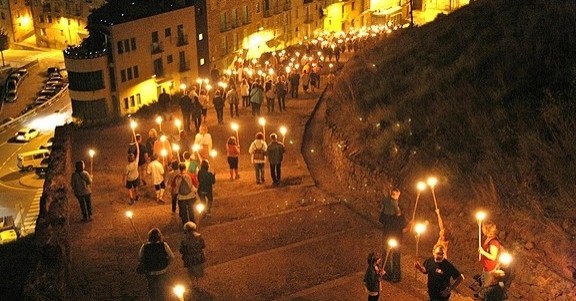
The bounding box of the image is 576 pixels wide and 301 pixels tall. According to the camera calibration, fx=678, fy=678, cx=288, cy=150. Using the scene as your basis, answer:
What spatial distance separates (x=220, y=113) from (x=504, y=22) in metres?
11.1

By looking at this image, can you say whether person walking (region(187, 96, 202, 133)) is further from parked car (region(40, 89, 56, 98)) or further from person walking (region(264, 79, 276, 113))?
parked car (region(40, 89, 56, 98))

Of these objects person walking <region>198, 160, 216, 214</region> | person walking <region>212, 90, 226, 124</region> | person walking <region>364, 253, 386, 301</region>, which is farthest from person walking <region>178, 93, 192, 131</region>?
person walking <region>364, 253, 386, 301</region>

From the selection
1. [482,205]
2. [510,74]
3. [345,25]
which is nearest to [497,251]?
[482,205]

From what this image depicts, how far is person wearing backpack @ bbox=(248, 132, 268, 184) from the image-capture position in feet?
62.4

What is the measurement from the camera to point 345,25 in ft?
268

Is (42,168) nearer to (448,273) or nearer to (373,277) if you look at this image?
(373,277)

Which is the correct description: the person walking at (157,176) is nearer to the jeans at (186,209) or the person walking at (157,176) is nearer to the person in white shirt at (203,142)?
the person in white shirt at (203,142)

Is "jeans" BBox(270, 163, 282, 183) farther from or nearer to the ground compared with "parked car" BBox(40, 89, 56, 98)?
farther from the ground

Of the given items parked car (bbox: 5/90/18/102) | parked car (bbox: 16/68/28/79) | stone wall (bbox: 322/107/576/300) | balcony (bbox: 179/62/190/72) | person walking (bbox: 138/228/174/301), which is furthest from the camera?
parked car (bbox: 16/68/28/79)

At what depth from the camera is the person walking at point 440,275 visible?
36.0ft

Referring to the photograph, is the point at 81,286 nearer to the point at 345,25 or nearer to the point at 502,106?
the point at 502,106

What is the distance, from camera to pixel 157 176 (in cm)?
1770

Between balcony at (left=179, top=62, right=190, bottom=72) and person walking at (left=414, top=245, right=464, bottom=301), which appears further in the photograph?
balcony at (left=179, top=62, right=190, bottom=72)

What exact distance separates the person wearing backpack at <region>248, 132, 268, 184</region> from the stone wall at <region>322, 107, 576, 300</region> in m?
2.41
